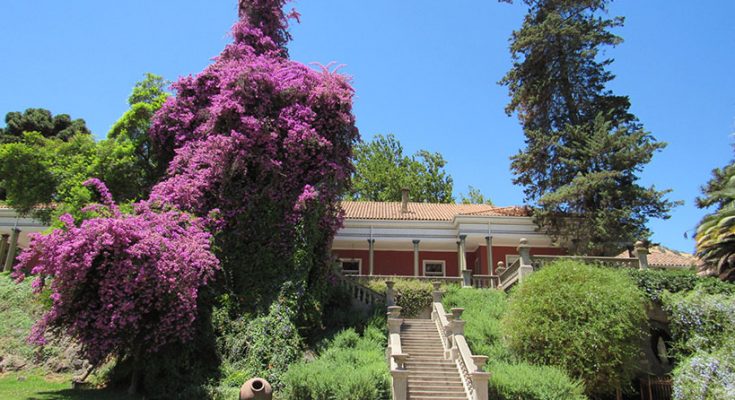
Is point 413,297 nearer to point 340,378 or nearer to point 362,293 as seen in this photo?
point 362,293

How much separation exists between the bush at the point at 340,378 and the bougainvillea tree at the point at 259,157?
301 centimetres

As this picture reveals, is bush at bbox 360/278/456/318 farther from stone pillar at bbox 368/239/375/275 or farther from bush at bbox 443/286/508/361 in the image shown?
stone pillar at bbox 368/239/375/275

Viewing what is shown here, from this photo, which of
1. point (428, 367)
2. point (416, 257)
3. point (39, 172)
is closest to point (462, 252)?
point (416, 257)

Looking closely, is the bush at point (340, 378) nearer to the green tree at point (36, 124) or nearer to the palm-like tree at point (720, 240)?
the palm-like tree at point (720, 240)

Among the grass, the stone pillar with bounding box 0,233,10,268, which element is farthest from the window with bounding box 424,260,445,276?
the stone pillar with bounding box 0,233,10,268

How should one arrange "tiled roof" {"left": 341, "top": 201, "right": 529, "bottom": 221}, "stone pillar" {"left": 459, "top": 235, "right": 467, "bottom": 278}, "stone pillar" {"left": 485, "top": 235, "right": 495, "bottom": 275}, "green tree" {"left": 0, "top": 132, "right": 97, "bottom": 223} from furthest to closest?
"tiled roof" {"left": 341, "top": 201, "right": 529, "bottom": 221}
"stone pillar" {"left": 485, "top": 235, "right": 495, "bottom": 275}
"stone pillar" {"left": 459, "top": 235, "right": 467, "bottom": 278}
"green tree" {"left": 0, "top": 132, "right": 97, "bottom": 223}

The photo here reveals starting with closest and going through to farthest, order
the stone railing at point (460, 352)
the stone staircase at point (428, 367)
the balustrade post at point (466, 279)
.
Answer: the stone railing at point (460, 352) → the stone staircase at point (428, 367) → the balustrade post at point (466, 279)

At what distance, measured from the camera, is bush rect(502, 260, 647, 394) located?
1420 centimetres

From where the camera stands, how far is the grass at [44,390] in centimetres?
1269

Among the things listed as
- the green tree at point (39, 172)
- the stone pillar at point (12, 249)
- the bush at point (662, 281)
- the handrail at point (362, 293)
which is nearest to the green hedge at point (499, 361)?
the handrail at point (362, 293)

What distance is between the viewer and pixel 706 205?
22.3 metres

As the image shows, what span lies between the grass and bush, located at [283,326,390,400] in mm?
4190

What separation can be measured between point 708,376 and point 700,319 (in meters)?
2.38

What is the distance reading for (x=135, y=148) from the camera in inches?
810
